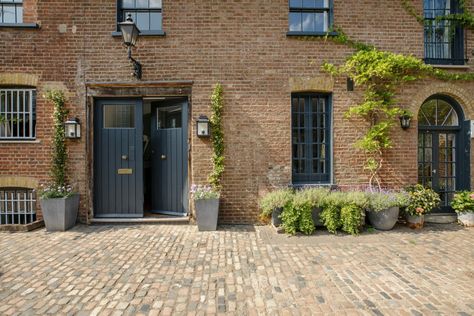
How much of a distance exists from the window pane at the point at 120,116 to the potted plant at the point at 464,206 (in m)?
8.11

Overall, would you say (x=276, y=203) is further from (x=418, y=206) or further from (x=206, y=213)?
(x=418, y=206)

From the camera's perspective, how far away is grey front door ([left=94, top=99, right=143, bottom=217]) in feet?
21.0

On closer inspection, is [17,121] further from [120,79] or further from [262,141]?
[262,141]

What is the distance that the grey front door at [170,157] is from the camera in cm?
645

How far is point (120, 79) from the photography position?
20.4 feet

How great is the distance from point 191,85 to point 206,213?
3.03m

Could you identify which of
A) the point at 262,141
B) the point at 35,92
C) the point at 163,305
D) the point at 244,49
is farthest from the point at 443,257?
the point at 35,92

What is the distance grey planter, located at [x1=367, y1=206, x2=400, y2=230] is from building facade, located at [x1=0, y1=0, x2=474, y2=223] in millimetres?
903

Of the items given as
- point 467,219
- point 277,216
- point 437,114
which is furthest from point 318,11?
point 467,219

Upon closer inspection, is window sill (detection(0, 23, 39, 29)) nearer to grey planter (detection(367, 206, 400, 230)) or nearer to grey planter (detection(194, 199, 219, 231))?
grey planter (detection(194, 199, 219, 231))

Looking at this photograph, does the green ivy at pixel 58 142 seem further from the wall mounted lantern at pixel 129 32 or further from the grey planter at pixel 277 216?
the grey planter at pixel 277 216

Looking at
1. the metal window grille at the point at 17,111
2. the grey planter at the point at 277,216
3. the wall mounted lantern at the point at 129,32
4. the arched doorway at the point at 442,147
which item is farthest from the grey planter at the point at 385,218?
the metal window grille at the point at 17,111

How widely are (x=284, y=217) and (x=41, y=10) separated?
7.39m

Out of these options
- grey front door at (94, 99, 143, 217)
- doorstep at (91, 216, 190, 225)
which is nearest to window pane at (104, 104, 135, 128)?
grey front door at (94, 99, 143, 217)
